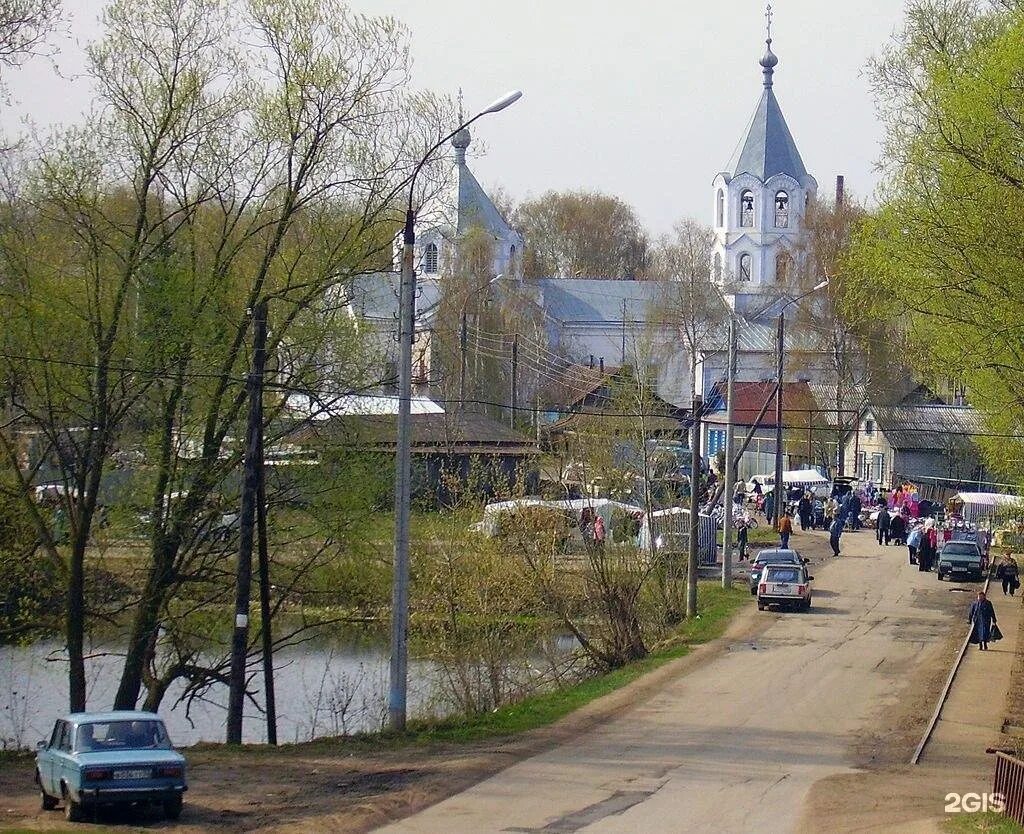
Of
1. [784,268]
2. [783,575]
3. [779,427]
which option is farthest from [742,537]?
A: [784,268]

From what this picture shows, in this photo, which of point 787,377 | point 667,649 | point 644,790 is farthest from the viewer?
point 787,377

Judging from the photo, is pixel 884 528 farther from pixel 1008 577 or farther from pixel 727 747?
pixel 727 747

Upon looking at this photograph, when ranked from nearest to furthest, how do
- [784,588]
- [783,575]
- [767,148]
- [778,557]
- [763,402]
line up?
1. [784,588]
2. [783,575]
3. [778,557]
4. [763,402]
5. [767,148]

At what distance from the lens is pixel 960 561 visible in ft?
136

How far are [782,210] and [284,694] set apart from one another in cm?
8540

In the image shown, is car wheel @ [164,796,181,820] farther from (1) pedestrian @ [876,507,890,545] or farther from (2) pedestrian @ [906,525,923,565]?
(1) pedestrian @ [876,507,890,545]

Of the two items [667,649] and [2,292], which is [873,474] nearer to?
[667,649]

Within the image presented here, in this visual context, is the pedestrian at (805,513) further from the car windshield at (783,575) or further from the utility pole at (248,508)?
the utility pole at (248,508)

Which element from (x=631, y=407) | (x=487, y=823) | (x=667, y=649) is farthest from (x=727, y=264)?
(x=487, y=823)

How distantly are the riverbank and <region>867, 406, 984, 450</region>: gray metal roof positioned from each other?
41.2 metres

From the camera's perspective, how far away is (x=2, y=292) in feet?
72.9

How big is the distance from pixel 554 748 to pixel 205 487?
8302mm

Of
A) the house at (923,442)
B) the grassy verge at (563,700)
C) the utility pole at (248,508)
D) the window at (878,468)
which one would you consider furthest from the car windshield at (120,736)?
the window at (878,468)

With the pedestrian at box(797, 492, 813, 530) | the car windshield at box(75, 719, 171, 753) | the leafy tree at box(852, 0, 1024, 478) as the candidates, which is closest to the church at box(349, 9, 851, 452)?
the pedestrian at box(797, 492, 813, 530)
